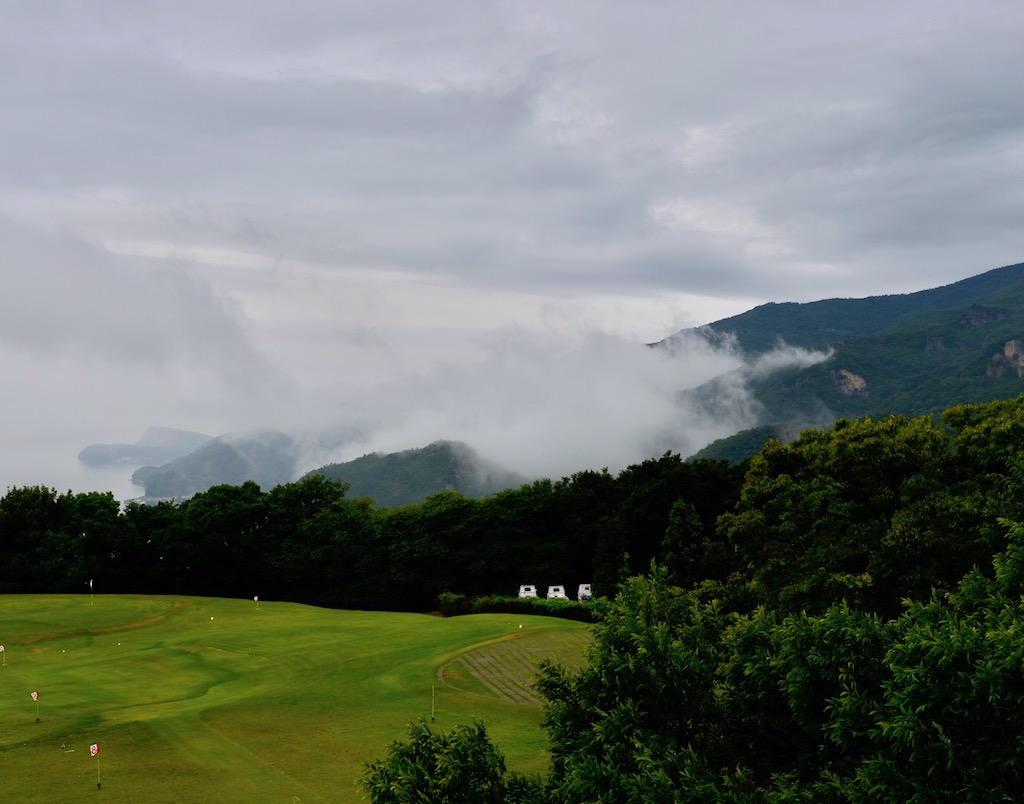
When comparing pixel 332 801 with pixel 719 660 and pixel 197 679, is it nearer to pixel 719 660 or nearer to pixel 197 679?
pixel 719 660

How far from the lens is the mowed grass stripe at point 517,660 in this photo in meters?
40.5

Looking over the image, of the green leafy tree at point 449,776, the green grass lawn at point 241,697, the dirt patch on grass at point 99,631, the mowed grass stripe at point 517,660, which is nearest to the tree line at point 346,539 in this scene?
the green grass lawn at point 241,697

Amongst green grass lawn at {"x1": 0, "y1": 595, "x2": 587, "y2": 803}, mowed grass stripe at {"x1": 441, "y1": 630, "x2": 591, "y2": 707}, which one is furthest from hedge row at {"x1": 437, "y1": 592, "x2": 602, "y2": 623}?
mowed grass stripe at {"x1": 441, "y1": 630, "x2": 591, "y2": 707}

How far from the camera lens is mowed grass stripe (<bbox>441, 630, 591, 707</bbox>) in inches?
1595

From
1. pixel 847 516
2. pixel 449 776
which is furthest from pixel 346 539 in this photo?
pixel 449 776

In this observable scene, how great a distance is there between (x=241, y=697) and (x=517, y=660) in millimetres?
14705

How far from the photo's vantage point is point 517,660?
151 feet

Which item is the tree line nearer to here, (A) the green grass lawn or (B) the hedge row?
(B) the hedge row

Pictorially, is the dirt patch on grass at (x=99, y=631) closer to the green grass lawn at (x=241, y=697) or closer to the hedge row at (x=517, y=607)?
the green grass lawn at (x=241, y=697)

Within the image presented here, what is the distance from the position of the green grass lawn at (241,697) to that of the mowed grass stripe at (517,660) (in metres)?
0.19

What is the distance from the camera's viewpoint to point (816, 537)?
38.6m

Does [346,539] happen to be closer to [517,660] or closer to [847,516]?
[517,660]

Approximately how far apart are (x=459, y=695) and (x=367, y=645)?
1541 cm

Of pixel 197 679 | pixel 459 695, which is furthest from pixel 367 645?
pixel 459 695
